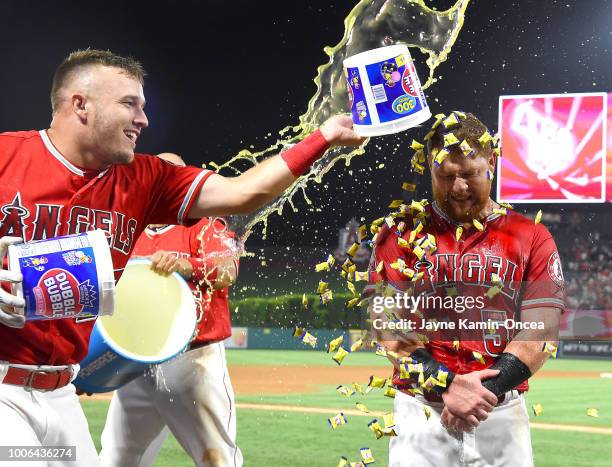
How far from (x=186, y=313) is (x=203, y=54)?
58.8ft

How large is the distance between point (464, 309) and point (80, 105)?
1553 millimetres

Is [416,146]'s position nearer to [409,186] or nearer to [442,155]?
[409,186]

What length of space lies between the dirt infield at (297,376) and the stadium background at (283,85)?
0.04m

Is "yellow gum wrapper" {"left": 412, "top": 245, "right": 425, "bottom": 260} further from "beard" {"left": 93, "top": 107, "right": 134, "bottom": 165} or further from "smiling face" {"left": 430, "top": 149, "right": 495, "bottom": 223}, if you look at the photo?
"beard" {"left": 93, "top": 107, "right": 134, "bottom": 165}

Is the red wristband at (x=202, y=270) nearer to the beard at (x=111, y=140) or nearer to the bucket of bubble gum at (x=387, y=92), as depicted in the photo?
the beard at (x=111, y=140)

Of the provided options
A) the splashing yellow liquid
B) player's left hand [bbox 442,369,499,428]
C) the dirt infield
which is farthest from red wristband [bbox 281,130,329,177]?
the dirt infield

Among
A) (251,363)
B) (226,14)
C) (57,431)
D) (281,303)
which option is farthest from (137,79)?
(281,303)

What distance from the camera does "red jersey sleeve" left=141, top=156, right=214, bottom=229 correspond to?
3.03 m

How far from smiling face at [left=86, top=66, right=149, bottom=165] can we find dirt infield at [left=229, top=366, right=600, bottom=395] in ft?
30.1

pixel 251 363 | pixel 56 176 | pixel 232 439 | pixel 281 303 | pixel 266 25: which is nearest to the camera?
pixel 56 176

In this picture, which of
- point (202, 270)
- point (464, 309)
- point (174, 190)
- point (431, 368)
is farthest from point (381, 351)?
point (202, 270)

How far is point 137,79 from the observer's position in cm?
298

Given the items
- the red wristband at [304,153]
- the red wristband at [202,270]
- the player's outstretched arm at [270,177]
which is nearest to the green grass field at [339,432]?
the red wristband at [202,270]

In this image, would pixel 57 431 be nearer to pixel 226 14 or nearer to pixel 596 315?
pixel 226 14
